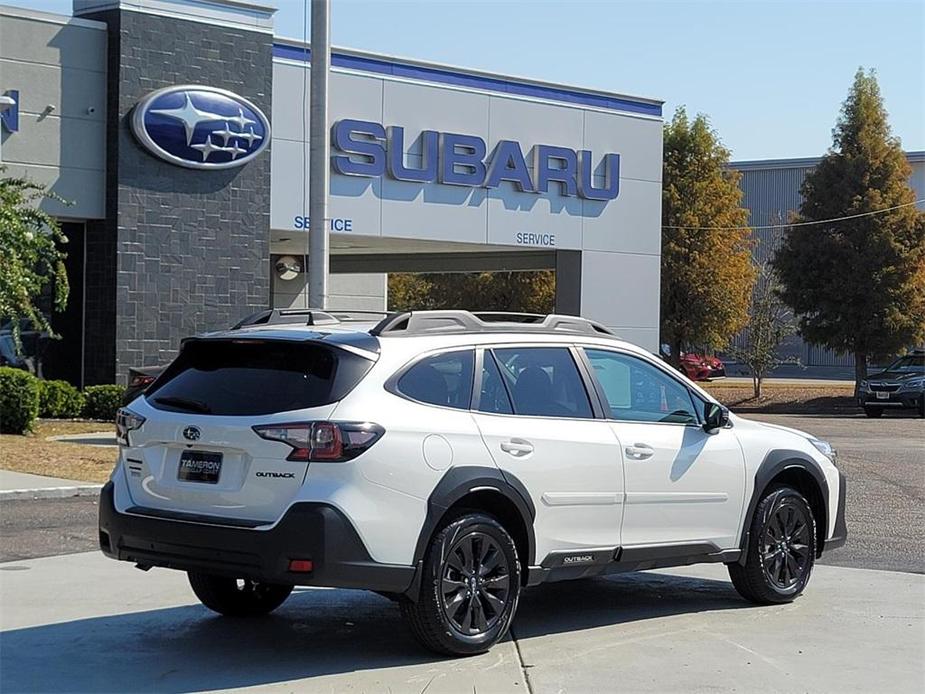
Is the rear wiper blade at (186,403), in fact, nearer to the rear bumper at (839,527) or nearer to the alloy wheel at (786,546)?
the alloy wheel at (786,546)

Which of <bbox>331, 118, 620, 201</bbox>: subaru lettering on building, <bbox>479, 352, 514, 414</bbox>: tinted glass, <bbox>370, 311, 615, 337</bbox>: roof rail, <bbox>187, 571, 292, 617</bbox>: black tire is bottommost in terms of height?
<bbox>187, 571, 292, 617</bbox>: black tire

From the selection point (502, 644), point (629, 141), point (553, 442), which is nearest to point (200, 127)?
point (629, 141)

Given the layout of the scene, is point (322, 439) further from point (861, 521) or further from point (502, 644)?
point (861, 521)

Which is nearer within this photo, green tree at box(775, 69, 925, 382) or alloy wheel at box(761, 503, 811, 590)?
alloy wheel at box(761, 503, 811, 590)

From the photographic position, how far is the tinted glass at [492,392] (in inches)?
311

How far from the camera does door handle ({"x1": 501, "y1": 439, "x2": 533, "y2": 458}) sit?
7.78 m

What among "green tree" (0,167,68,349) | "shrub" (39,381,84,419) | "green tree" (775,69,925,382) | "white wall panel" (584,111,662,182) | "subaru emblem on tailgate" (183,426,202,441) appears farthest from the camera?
"green tree" (775,69,925,382)

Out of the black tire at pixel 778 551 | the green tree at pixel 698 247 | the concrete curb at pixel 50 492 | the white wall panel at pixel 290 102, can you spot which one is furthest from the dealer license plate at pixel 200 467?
the green tree at pixel 698 247

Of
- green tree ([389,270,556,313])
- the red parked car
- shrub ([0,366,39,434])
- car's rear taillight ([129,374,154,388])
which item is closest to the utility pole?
car's rear taillight ([129,374,154,388])

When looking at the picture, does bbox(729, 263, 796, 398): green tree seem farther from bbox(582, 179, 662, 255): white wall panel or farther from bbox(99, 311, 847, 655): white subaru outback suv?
bbox(99, 311, 847, 655): white subaru outback suv

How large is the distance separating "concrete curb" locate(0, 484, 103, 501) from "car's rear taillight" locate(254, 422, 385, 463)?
28.1ft

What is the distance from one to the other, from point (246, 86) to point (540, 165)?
6.67m

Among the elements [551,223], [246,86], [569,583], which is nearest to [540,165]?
[551,223]

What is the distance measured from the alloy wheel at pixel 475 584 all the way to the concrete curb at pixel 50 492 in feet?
28.0
